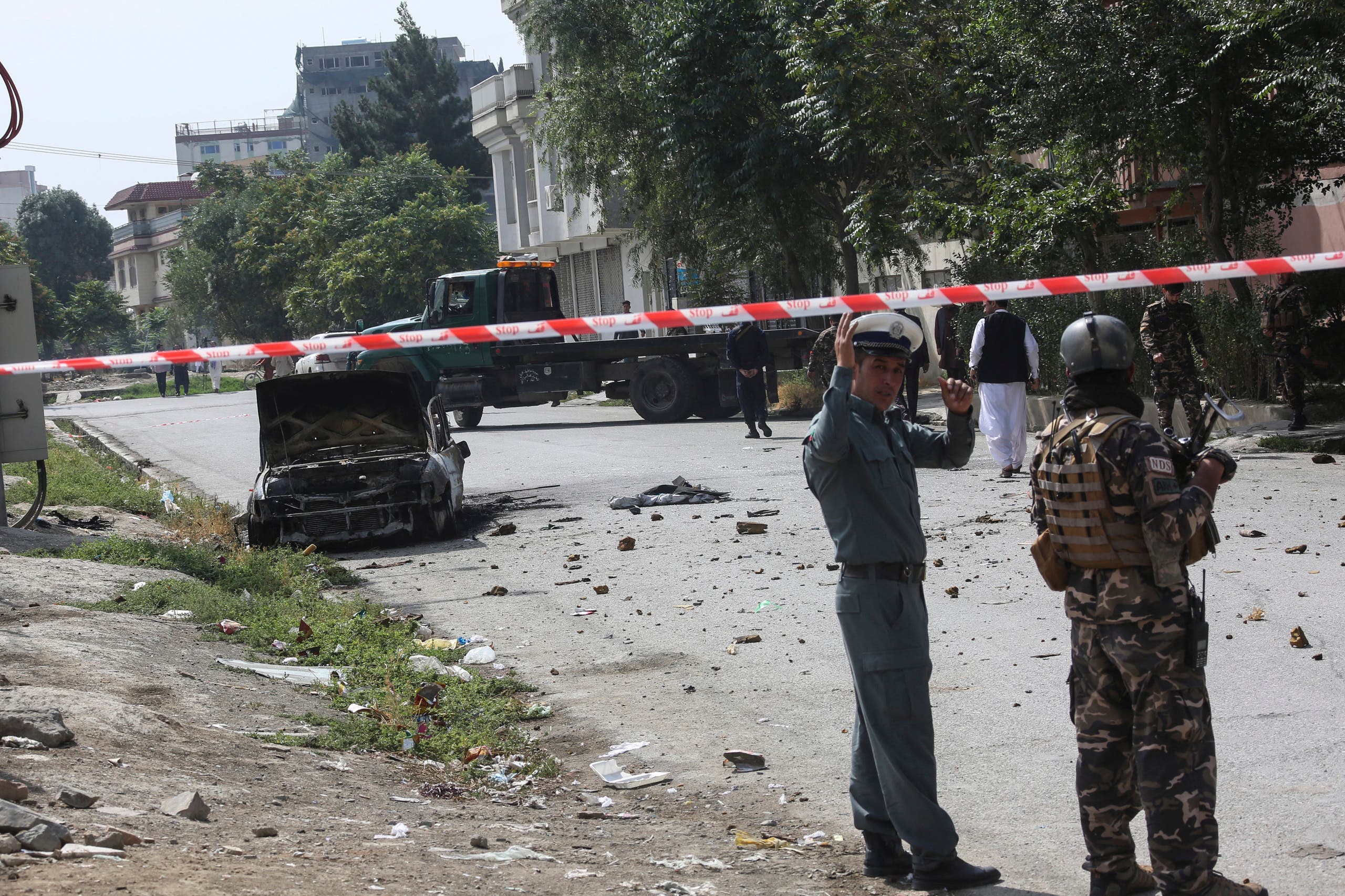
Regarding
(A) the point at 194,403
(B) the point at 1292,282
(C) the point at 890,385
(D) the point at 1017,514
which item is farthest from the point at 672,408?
(A) the point at 194,403

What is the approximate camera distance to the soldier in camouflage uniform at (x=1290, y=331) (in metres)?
14.8

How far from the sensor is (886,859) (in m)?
4.32

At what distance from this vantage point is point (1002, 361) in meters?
13.2

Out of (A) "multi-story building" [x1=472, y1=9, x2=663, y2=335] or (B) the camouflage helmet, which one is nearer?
(B) the camouflage helmet

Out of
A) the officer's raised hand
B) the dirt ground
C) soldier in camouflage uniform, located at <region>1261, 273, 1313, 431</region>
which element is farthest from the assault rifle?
soldier in camouflage uniform, located at <region>1261, 273, 1313, 431</region>

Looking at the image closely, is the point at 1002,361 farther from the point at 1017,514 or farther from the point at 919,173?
the point at 919,173

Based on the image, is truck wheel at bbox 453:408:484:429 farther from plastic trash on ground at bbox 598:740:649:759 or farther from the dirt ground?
plastic trash on ground at bbox 598:740:649:759

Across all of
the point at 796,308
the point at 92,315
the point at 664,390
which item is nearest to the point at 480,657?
the point at 796,308

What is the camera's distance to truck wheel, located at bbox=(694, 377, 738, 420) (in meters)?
25.1

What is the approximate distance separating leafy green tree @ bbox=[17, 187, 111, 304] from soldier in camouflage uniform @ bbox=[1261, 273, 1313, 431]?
4772 inches

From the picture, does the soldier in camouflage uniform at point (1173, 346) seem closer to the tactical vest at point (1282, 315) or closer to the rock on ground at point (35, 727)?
the tactical vest at point (1282, 315)

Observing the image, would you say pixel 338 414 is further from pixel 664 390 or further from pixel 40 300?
pixel 40 300

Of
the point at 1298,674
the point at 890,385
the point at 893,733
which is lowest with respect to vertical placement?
the point at 1298,674

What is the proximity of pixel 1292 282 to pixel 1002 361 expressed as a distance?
4458 mm
